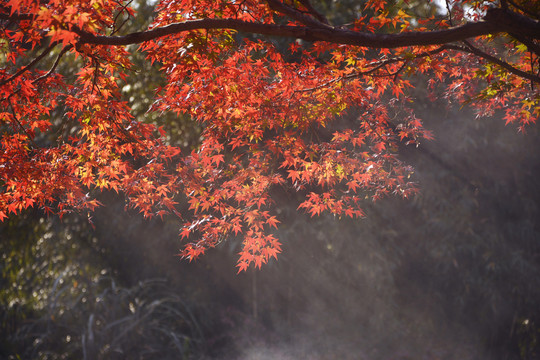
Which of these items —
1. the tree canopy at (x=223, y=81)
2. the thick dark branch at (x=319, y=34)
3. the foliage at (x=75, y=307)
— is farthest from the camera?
the foliage at (x=75, y=307)

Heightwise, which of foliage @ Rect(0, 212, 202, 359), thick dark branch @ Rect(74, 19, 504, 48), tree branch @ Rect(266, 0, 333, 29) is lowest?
foliage @ Rect(0, 212, 202, 359)

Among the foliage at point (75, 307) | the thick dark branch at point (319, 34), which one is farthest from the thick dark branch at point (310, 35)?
the foliage at point (75, 307)

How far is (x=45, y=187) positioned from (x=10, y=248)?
12.5 feet

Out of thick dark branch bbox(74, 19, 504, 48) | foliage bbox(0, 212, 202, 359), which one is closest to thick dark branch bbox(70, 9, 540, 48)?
thick dark branch bbox(74, 19, 504, 48)

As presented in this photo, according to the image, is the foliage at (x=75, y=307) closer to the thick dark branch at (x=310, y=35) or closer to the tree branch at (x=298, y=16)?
the thick dark branch at (x=310, y=35)

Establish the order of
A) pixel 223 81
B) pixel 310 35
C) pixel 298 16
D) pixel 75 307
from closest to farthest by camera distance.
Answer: pixel 310 35, pixel 298 16, pixel 223 81, pixel 75 307

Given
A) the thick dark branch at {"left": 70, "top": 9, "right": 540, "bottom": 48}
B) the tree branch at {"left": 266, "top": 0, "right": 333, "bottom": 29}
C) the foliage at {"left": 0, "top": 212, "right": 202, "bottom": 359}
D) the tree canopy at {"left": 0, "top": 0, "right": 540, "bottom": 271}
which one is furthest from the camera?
the foliage at {"left": 0, "top": 212, "right": 202, "bottom": 359}

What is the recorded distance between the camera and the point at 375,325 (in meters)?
6.36

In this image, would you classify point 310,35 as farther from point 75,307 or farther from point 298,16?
point 75,307

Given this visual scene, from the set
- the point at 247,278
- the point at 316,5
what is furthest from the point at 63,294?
the point at 316,5

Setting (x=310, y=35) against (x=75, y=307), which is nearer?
(x=310, y=35)

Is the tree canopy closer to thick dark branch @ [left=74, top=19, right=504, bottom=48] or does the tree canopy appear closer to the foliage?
thick dark branch @ [left=74, top=19, right=504, bottom=48]

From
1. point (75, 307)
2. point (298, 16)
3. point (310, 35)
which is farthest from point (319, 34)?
point (75, 307)

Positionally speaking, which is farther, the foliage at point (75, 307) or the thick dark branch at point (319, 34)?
the foliage at point (75, 307)
